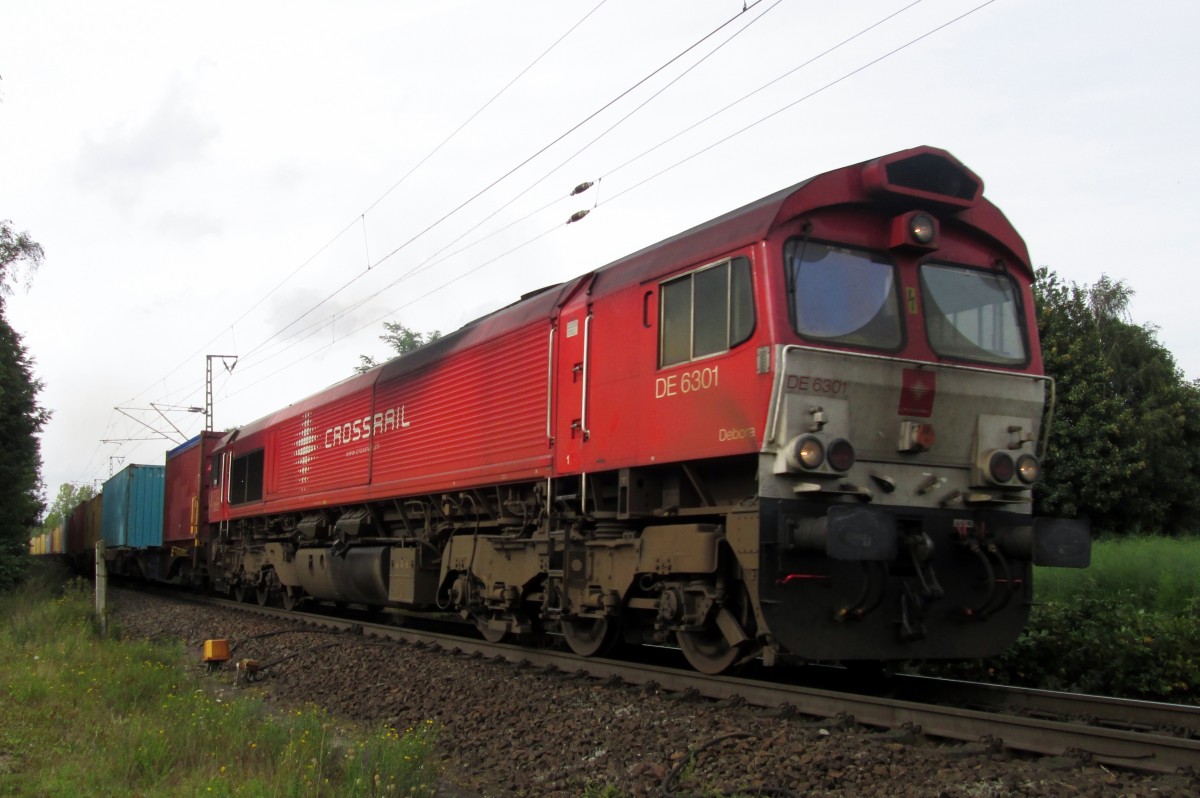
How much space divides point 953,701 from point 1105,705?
1.11 meters

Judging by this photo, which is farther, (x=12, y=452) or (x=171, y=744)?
(x=12, y=452)

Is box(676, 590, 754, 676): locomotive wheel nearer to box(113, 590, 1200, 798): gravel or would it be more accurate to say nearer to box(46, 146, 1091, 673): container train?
box(46, 146, 1091, 673): container train

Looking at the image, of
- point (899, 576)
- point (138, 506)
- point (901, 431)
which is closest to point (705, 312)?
point (901, 431)

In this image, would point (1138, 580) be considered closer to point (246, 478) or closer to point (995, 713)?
point (995, 713)

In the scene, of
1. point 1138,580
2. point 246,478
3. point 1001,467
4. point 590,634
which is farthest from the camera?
point 246,478

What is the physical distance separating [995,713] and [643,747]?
2.44 metres

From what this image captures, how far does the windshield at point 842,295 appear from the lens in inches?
281

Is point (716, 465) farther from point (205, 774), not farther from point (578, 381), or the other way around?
point (205, 774)

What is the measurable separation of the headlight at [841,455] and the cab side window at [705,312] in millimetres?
995

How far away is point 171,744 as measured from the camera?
6.23m

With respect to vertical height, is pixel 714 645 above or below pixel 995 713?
above

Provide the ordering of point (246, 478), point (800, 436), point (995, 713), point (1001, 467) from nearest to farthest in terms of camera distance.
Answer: point (995, 713) → point (800, 436) → point (1001, 467) → point (246, 478)

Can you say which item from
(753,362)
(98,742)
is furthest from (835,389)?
(98,742)

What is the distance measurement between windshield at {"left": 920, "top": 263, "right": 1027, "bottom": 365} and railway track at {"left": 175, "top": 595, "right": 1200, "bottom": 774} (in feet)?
8.44
